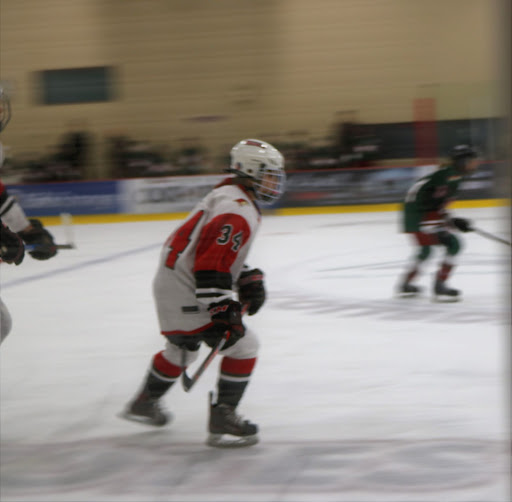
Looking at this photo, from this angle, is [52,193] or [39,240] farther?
[52,193]

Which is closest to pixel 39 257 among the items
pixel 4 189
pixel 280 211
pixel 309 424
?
pixel 4 189

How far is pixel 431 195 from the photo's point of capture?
421 centimetres

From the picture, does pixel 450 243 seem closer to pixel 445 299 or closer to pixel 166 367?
pixel 445 299

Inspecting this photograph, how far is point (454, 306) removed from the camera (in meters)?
3.97

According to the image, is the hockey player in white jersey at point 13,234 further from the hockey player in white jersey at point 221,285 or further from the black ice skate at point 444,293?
the black ice skate at point 444,293

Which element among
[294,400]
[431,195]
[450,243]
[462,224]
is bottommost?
[294,400]

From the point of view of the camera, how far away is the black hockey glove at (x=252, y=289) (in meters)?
2.17

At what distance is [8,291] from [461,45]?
337 centimetres

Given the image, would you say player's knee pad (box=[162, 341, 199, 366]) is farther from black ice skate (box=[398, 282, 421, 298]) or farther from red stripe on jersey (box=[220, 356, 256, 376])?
black ice skate (box=[398, 282, 421, 298])

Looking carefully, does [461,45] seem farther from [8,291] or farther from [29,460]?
[29,460]

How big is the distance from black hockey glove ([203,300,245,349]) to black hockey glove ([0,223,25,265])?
0.63m

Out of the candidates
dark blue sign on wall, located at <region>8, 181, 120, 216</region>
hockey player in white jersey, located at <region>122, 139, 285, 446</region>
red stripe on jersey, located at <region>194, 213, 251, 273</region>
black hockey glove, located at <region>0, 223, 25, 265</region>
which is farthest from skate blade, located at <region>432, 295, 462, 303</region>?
black hockey glove, located at <region>0, 223, 25, 265</region>

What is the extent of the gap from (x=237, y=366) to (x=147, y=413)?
36 cm

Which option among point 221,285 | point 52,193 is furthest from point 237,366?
point 52,193
